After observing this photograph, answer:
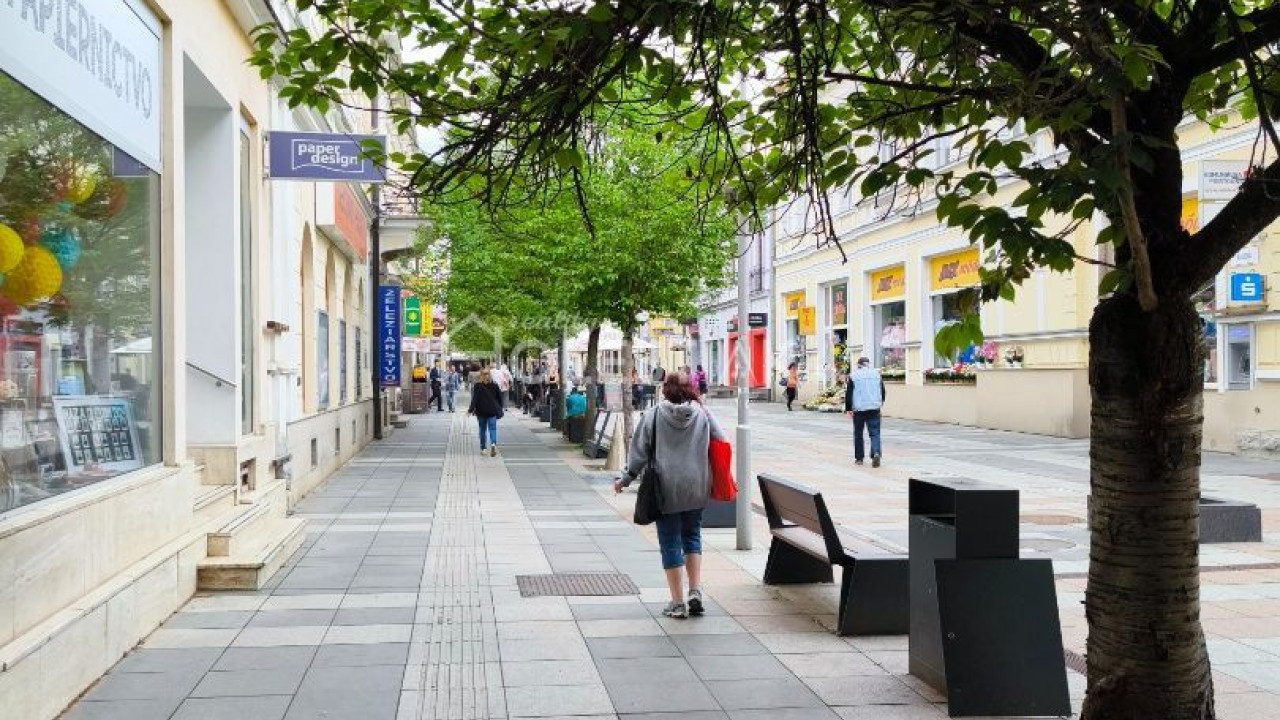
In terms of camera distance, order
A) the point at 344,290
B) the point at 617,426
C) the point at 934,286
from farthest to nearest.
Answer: the point at 934,286 < the point at 344,290 < the point at 617,426

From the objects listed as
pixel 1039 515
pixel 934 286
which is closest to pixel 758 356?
pixel 934 286

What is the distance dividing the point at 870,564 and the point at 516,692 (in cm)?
223

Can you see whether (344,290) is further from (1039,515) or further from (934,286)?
(934,286)

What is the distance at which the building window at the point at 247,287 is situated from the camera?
35.4ft

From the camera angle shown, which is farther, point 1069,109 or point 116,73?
point 116,73

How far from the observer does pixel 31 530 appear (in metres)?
5.05

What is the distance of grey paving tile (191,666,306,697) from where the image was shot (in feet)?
18.0

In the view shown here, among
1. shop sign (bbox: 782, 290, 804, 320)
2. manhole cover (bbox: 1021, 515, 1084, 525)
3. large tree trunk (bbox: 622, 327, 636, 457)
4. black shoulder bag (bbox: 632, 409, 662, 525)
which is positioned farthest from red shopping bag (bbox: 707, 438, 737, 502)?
shop sign (bbox: 782, 290, 804, 320)

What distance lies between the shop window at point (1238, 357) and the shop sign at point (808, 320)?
20.2 metres

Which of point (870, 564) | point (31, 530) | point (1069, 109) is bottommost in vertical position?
point (870, 564)

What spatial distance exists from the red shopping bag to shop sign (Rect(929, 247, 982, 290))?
791 inches

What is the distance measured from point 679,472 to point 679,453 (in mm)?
138

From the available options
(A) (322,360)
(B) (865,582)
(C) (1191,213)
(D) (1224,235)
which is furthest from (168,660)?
(C) (1191,213)

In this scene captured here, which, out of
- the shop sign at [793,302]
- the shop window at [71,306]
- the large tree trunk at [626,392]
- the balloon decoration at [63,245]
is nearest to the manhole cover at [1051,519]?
the large tree trunk at [626,392]
